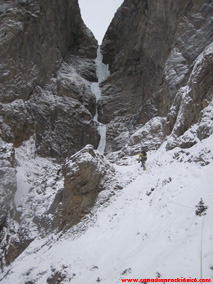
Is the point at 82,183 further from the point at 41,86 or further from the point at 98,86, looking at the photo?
the point at 98,86

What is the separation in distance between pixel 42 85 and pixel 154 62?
1296cm

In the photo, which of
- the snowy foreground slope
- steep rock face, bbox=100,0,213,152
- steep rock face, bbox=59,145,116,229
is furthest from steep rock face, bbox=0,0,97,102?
the snowy foreground slope

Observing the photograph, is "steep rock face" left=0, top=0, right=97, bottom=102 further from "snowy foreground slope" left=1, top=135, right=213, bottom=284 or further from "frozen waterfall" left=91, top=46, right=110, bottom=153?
"snowy foreground slope" left=1, top=135, right=213, bottom=284

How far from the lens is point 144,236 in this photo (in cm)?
919

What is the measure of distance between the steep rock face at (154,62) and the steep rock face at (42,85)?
12.0ft

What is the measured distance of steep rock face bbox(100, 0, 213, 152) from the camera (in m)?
16.7

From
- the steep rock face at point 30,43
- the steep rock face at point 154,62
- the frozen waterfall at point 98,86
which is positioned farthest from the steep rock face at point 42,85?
the steep rock face at point 154,62

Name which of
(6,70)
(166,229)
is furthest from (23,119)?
(166,229)

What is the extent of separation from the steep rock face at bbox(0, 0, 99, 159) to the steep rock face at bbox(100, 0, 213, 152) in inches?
144

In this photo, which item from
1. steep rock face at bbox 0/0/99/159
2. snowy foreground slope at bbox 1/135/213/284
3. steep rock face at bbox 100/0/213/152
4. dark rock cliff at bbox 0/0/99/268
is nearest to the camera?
snowy foreground slope at bbox 1/135/213/284

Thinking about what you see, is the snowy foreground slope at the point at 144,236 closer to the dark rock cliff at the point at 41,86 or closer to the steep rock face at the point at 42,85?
the dark rock cliff at the point at 41,86

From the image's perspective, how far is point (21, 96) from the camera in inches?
1133

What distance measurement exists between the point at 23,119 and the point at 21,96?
2.70 meters

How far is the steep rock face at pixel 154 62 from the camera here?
54.9ft
